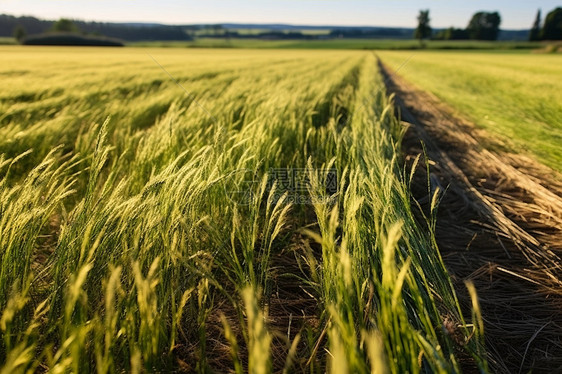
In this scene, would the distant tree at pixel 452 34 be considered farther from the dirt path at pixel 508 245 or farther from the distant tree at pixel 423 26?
the dirt path at pixel 508 245

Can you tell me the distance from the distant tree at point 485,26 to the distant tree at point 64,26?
72147mm

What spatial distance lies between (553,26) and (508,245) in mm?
74182

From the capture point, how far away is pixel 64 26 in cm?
5688

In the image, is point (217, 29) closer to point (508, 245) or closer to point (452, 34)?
point (452, 34)

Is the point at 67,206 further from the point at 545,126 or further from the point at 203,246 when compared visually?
the point at 545,126

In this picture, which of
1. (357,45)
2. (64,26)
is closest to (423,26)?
(357,45)

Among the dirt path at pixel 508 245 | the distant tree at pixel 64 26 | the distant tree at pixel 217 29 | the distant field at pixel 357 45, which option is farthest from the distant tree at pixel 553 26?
the distant tree at pixel 64 26

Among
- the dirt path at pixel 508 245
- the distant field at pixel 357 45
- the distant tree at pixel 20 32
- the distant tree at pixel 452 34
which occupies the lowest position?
the dirt path at pixel 508 245

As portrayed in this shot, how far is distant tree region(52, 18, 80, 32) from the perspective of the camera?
55372 mm

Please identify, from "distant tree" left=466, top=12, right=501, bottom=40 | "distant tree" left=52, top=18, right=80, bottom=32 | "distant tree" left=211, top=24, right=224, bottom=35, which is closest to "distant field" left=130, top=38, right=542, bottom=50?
"distant tree" left=211, top=24, right=224, bottom=35

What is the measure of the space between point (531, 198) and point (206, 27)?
74.8m

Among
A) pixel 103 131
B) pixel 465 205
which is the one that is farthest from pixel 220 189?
pixel 465 205

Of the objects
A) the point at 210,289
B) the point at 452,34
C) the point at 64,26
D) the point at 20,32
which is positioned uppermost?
the point at 64,26

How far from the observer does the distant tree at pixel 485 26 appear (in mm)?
64312
